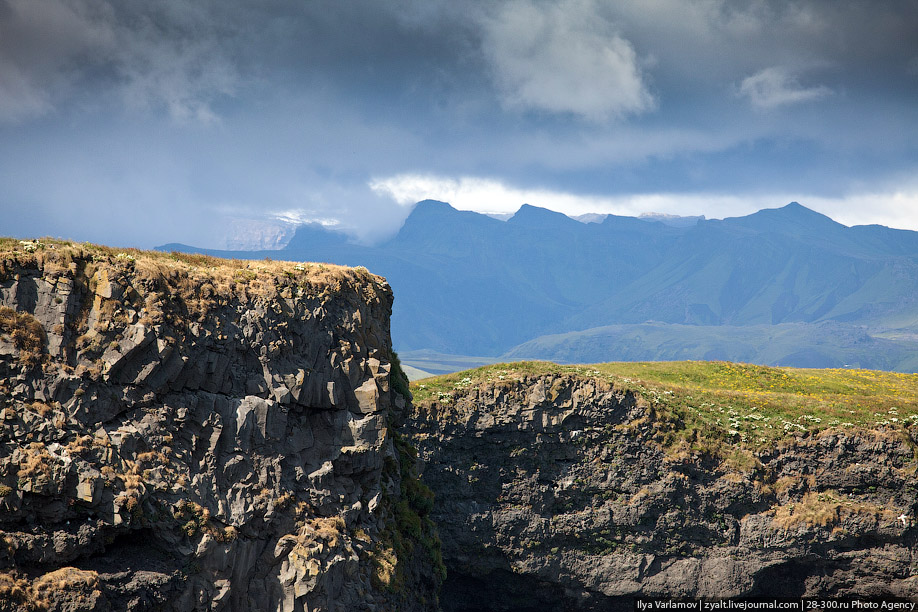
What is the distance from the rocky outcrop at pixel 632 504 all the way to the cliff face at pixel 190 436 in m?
20.7

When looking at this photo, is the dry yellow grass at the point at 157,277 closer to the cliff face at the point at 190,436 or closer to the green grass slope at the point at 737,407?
the cliff face at the point at 190,436

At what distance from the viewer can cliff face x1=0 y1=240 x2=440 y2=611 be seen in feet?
77.1

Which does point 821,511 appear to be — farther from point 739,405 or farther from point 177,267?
point 177,267

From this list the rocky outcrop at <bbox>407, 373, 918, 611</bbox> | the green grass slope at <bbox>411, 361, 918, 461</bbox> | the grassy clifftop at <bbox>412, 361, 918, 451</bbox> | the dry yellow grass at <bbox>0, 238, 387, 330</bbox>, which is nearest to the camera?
the dry yellow grass at <bbox>0, 238, 387, 330</bbox>

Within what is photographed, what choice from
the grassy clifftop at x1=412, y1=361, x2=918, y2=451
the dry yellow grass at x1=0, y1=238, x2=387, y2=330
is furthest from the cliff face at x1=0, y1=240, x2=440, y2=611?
the grassy clifftop at x1=412, y1=361, x2=918, y2=451

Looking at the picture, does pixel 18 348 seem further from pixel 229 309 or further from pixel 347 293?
pixel 347 293

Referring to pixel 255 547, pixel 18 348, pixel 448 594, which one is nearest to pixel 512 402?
pixel 448 594

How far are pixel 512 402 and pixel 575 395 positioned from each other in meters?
5.38

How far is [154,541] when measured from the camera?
2545 centimetres

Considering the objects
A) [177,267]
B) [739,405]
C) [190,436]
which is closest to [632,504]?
[739,405]

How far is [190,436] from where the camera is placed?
27281 millimetres

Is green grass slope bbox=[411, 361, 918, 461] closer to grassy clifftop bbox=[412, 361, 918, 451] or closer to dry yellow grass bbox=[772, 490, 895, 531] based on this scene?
grassy clifftop bbox=[412, 361, 918, 451]

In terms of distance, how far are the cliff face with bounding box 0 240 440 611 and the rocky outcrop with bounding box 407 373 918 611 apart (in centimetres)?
2071

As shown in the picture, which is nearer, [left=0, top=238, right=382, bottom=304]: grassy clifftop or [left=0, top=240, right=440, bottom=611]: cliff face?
[left=0, top=240, right=440, bottom=611]: cliff face
